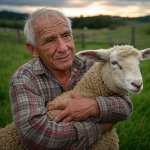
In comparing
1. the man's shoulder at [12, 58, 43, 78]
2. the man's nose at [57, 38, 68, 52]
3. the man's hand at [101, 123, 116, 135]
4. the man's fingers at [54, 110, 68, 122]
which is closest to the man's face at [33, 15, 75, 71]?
the man's nose at [57, 38, 68, 52]

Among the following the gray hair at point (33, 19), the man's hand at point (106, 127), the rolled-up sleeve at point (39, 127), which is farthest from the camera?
the gray hair at point (33, 19)

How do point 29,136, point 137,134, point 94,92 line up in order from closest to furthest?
1. point 29,136
2. point 94,92
3. point 137,134

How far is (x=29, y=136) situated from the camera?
9.47 feet

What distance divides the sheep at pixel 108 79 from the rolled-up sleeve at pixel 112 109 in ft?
0.45

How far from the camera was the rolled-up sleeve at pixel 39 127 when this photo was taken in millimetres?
2875

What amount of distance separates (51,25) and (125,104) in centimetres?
92

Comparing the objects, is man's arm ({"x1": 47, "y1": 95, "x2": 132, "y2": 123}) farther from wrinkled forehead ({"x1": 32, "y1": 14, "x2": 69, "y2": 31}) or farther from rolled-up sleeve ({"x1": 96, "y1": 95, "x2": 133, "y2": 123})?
wrinkled forehead ({"x1": 32, "y1": 14, "x2": 69, "y2": 31})

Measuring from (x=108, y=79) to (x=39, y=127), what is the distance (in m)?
0.87

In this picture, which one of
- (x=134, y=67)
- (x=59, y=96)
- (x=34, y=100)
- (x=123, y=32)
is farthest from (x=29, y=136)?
(x=123, y=32)

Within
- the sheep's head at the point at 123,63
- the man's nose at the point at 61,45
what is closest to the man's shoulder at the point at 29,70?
the man's nose at the point at 61,45

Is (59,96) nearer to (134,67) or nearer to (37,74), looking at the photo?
(37,74)

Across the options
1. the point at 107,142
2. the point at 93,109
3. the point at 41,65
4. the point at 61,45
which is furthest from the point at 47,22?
the point at 107,142

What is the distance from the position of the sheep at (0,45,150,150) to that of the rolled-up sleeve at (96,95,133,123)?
0.14 meters

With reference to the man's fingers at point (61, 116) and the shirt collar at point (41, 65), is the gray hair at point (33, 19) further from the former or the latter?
the man's fingers at point (61, 116)
